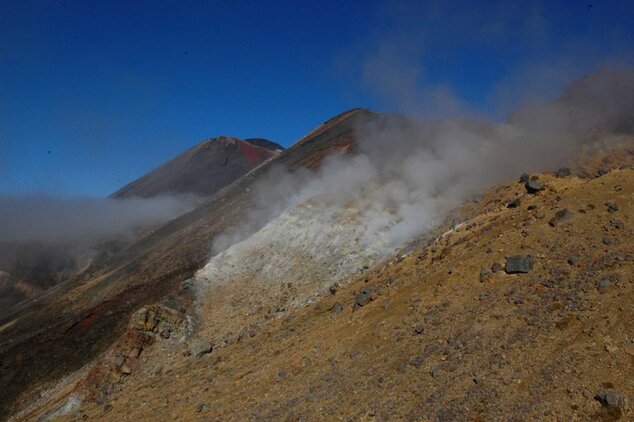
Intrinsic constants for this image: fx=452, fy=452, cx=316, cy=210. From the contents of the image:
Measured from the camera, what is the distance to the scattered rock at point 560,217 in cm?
1193

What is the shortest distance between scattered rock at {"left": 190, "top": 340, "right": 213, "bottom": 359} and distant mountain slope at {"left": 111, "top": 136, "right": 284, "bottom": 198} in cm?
4836

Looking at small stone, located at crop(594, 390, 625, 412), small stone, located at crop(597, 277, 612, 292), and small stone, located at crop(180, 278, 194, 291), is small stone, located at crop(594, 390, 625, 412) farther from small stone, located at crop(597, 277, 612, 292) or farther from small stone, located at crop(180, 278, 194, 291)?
small stone, located at crop(180, 278, 194, 291)

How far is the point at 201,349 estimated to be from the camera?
50.4 feet

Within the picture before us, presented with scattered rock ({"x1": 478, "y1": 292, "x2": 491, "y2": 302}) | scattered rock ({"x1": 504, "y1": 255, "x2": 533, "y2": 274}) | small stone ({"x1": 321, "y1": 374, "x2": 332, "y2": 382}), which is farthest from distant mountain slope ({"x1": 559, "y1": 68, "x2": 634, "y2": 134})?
small stone ({"x1": 321, "y1": 374, "x2": 332, "y2": 382})

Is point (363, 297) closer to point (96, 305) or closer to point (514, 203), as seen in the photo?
point (514, 203)

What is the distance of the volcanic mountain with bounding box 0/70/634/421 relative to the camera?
870 centimetres

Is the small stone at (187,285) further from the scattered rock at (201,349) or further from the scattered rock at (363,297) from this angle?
the scattered rock at (363,297)

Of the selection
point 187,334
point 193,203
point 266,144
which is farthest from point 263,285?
point 266,144

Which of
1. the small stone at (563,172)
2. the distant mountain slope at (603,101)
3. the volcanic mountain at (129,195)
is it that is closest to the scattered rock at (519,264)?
the small stone at (563,172)

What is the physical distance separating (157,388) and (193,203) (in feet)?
148

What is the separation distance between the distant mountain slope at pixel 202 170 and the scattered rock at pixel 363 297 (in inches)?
2029

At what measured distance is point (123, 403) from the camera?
13.3m

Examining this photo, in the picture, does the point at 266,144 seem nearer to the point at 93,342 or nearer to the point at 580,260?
the point at 93,342

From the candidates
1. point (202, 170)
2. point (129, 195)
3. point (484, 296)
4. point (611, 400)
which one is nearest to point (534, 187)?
point (484, 296)
